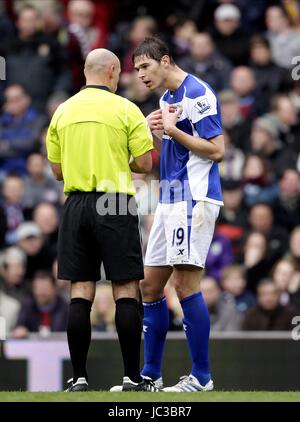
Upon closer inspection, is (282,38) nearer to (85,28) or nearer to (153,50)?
(85,28)

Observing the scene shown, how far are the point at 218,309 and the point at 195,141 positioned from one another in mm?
4667

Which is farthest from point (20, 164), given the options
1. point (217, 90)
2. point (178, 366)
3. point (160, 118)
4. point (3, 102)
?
point (160, 118)

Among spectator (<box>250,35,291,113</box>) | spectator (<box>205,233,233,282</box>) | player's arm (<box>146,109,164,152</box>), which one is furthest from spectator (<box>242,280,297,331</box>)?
player's arm (<box>146,109,164,152</box>)

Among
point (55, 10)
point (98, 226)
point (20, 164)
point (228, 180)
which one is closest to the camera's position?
point (98, 226)

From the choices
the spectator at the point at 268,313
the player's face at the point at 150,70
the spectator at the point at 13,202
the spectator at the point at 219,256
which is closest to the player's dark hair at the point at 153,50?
the player's face at the point at 150,70

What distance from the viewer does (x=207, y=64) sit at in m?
15.8

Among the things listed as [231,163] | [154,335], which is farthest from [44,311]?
[154,335]

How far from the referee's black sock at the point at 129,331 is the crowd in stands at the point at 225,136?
4.23 meters

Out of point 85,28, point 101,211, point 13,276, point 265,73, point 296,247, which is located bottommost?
point 13,276

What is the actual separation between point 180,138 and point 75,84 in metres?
8.11

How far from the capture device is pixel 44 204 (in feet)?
48.6

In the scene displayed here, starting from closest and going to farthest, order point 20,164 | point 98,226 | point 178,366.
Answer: point 98,226 < point 178,366 < point 20,164

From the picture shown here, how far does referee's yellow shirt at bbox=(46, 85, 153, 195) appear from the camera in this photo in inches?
335

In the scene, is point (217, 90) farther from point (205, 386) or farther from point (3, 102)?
point (205, 386)
